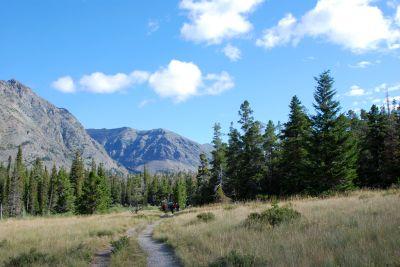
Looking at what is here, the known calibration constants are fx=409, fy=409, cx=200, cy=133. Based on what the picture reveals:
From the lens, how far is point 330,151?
39.3 m

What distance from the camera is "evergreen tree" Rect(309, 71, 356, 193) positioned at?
1532 inches

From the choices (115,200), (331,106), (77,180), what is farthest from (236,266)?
(115,200)

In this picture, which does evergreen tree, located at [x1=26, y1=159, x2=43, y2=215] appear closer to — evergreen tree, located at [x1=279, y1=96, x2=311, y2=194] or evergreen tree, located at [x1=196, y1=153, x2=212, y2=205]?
evergreen tree, located at [x1=196, y1=153, x2=212, y2=205]

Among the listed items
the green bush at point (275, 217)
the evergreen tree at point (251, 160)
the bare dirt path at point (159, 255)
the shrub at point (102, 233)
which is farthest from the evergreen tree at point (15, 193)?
the green bush at point (275, 217)

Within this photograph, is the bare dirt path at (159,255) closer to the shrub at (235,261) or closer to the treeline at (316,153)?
the shrub at (235,261)

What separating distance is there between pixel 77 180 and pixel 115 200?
171 feet

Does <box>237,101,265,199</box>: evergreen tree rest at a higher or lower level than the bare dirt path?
higher

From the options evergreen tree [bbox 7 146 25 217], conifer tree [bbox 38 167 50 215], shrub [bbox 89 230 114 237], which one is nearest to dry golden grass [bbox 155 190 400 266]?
shrub [bbox 89 230 114 237]

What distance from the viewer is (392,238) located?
8828mm

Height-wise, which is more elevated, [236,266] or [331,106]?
[331,106]

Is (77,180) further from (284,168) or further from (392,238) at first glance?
(392,238)

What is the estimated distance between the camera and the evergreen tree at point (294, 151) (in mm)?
45956

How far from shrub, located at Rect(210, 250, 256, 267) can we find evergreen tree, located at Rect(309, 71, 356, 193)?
3075cm

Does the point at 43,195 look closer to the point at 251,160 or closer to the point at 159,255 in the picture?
the point at 251,160
